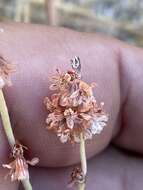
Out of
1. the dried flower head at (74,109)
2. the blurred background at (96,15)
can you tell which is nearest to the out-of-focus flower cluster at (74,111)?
the dried flower head at (74,109)

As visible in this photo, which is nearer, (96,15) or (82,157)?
(82,157)

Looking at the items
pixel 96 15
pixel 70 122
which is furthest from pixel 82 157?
pixel 96 15

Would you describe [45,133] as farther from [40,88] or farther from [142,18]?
[142,18]

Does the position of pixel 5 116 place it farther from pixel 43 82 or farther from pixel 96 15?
pixel 96 15

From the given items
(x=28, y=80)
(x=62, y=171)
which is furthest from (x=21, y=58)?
(x=62, y=171)

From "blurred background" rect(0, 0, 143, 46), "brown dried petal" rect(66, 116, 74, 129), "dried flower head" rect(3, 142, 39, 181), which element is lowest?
"dried flower head" rect(3, 142, 39, 181)

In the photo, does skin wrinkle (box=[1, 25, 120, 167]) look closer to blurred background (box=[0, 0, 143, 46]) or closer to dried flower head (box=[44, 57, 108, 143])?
dried flower head (box=[44, 57, 108, 143])

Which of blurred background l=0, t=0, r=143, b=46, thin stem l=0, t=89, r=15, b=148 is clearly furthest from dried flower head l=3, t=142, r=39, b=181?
blurred background l=0, t=0, r=143, b=46
